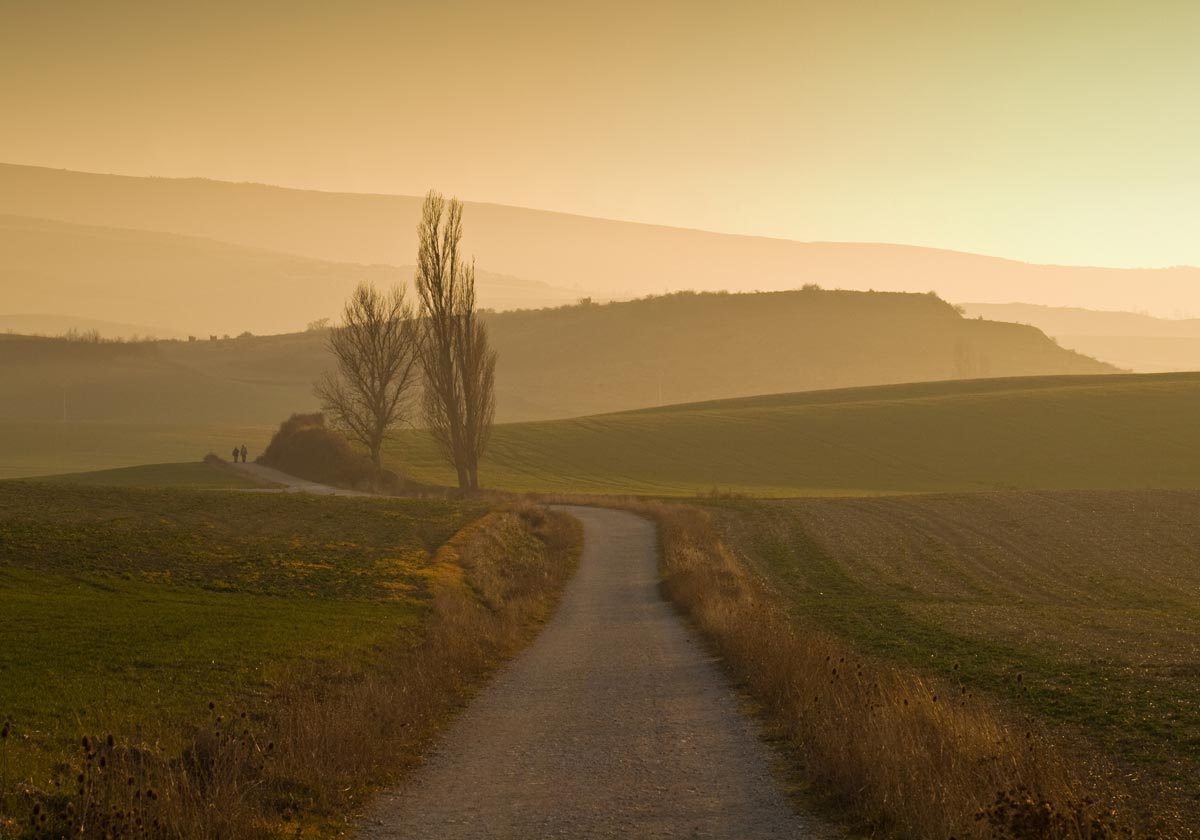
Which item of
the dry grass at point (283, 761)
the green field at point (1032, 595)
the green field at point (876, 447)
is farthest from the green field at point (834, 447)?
the dry grass at point (283, 761)

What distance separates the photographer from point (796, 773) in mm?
12117

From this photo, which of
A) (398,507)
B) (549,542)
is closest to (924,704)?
(549,542)

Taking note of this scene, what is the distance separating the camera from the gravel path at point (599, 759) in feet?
34.0

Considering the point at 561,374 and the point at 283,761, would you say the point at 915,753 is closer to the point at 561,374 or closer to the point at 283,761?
the point at 283,761

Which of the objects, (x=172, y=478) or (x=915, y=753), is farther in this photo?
(x=172, y=478)

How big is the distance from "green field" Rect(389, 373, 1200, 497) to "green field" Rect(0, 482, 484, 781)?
98.6 feet

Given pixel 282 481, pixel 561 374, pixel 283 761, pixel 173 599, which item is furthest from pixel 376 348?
pixel 561 374

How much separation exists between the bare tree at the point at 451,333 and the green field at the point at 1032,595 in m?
14.2

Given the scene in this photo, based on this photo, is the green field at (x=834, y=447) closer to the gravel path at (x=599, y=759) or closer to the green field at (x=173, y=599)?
the green field at (x=173, y=599)

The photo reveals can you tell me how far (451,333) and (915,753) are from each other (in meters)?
46.7

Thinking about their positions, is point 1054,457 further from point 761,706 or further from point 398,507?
point 761,706

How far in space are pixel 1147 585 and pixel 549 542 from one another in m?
20.3

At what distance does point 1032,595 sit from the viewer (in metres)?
31.4

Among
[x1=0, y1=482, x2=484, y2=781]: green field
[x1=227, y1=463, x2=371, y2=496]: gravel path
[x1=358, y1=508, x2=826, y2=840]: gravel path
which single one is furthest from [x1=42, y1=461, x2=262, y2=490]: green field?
[x1=358, y1=508, x2=826, y2=840]: gravel path
